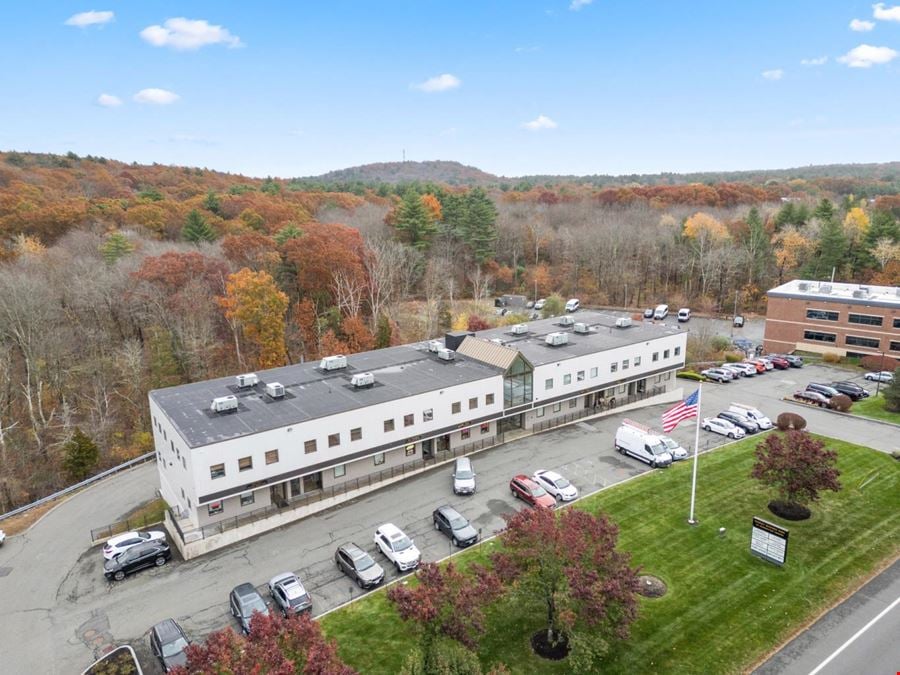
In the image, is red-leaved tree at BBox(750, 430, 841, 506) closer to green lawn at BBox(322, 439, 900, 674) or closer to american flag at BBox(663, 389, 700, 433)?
green lawn at BBox(322, 439, 900, 674)

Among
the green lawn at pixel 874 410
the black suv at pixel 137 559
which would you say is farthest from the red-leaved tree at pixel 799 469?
the black suv at pixel 137 559

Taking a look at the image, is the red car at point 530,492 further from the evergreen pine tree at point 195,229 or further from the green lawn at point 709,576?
the evergreen pine tree at point 195,229

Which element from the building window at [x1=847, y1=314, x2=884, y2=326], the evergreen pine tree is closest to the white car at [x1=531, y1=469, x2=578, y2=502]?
the building window at [x1=847, y1=314, x2=884, y2=326]

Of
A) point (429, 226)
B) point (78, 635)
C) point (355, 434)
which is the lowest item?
point (78, 635)

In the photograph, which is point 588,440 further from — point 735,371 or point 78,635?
point 78,635

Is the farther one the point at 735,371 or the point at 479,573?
the point at 735,371

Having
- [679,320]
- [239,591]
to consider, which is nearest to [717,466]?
[239,591]

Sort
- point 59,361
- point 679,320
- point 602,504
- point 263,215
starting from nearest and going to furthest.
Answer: point 602,504 → point 59,361 → point 679,320 → point 263,215
